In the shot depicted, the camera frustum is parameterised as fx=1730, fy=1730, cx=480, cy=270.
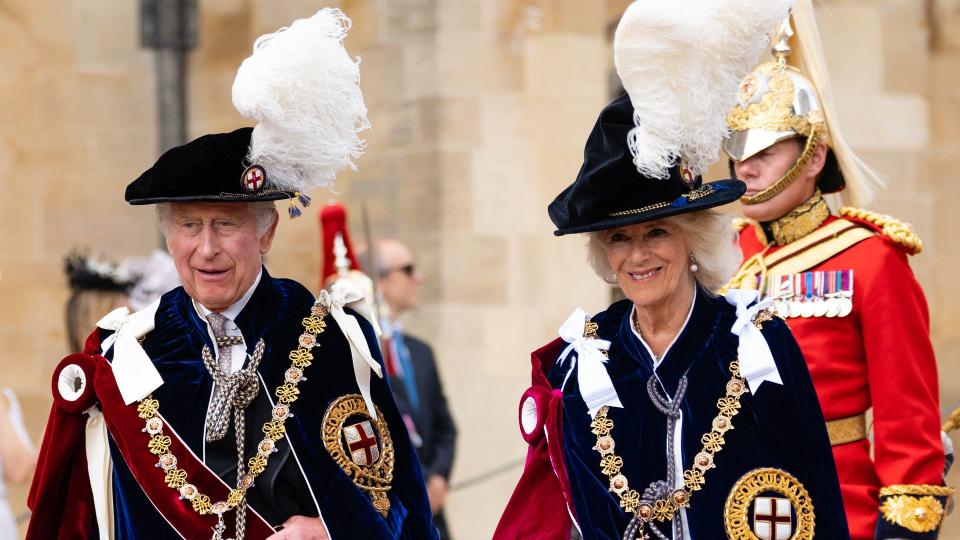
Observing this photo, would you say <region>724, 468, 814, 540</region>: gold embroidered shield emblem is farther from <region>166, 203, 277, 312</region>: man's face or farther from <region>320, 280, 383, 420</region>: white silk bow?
<region>166, 203, 277, 312</region>: man's face

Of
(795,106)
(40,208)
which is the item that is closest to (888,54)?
(795,106)

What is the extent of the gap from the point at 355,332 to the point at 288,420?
0.31 meters

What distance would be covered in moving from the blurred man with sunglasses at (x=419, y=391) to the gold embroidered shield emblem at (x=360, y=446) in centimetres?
316

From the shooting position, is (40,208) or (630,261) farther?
(40,208)

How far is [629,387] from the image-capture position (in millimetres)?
4441

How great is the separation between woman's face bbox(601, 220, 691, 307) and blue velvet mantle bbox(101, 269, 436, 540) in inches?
31.7

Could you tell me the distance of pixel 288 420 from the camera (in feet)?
15.3

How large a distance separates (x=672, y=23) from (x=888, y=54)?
5439 millimetres

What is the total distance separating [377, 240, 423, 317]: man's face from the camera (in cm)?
837

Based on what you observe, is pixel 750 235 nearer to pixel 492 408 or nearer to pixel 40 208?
pixel 492 408

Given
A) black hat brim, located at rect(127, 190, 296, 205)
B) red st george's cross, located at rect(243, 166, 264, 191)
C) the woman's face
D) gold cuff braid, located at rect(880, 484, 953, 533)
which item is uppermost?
red st george's cross, located at rect(243, 166, 264, 191)

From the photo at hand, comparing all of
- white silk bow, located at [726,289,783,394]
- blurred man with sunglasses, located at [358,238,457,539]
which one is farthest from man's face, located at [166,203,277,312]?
blurred man with sunglasses, located at [358,238,457,539]

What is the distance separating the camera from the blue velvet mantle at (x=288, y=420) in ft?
15.2

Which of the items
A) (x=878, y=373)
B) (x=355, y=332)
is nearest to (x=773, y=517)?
(x=878, y=373)
